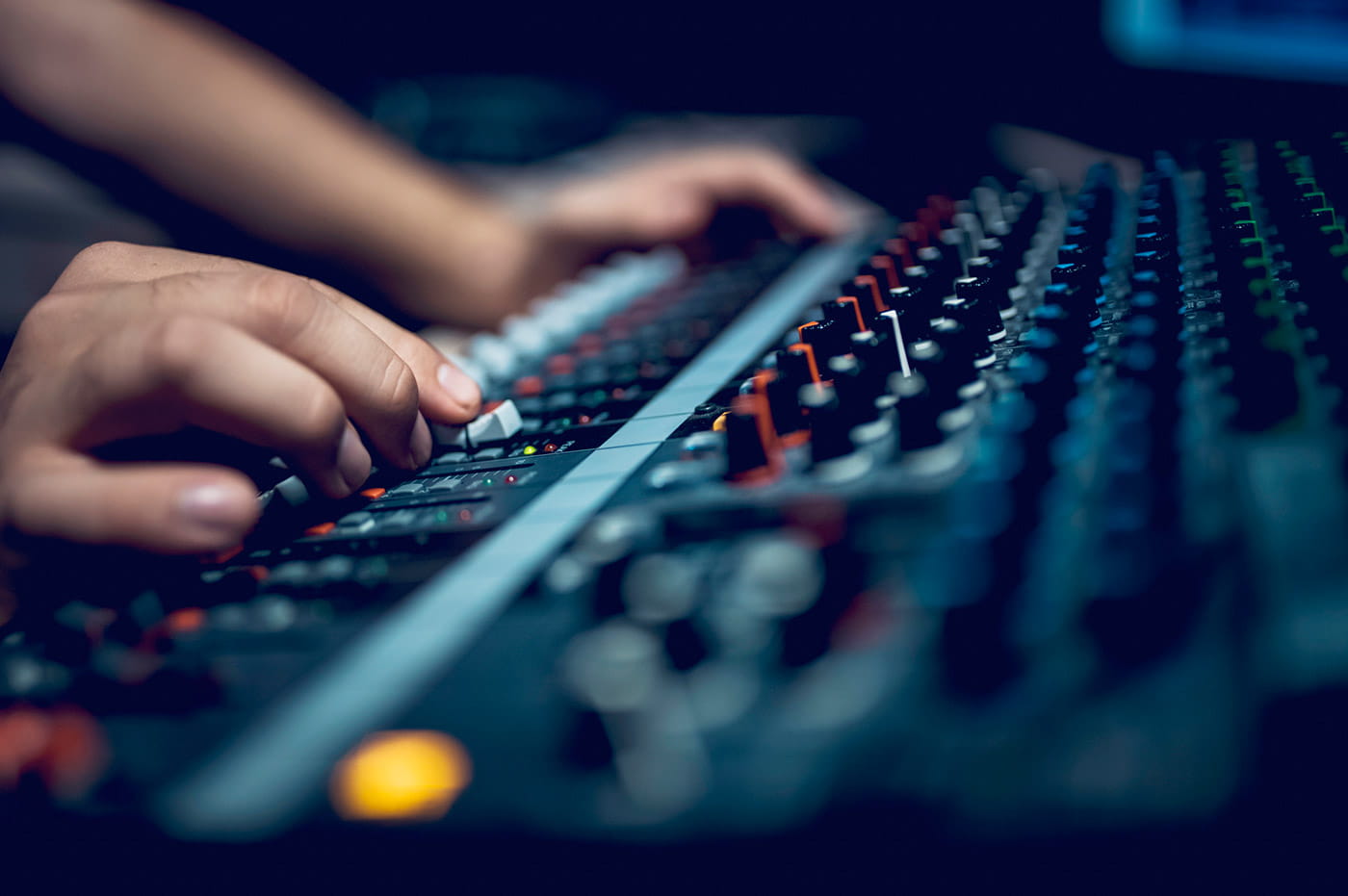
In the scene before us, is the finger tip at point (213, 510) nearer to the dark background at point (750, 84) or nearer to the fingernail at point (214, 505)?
the fingernail at point (214, 505)

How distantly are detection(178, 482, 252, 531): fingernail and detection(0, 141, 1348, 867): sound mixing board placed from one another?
0.04 meters

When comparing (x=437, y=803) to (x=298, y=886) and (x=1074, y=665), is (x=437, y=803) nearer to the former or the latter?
(x=298, y=886)

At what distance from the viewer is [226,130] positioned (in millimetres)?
1537

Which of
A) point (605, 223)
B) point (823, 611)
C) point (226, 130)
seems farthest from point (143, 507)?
point (226, 130)

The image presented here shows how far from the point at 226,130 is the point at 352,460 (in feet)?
3.60

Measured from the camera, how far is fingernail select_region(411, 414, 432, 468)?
2.51 ft

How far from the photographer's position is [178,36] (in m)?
1.56

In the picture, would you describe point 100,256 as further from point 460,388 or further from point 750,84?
point 750,84

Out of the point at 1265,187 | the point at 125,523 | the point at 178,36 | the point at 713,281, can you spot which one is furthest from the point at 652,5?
the point at 125,523

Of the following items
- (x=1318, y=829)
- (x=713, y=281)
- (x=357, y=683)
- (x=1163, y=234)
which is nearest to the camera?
(x=1318, y=829)

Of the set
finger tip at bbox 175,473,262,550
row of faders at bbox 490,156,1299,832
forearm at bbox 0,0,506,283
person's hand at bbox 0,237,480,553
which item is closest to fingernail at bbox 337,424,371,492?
person's hand at bbox 0,237,480,553

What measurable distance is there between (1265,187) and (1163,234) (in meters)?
0.22

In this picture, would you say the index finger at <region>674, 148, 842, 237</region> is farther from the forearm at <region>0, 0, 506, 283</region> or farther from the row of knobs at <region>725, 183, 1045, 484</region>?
the row of knobs at <region>725, 183, 1045, 484</region>

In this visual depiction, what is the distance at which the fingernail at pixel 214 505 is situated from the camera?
57 centimetres
